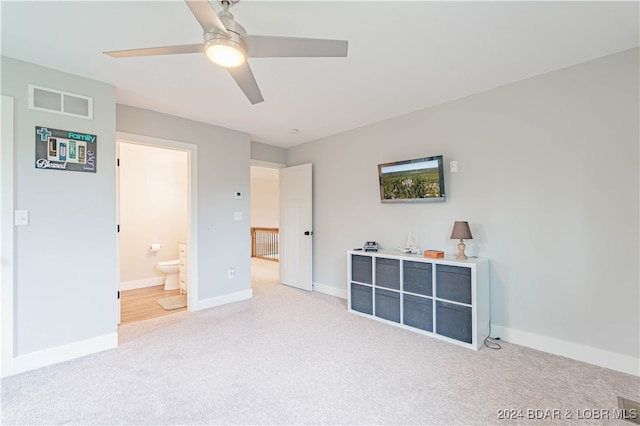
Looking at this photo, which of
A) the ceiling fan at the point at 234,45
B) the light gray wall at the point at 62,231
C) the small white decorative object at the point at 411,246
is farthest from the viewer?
the small white decorative object at the point at 411,246

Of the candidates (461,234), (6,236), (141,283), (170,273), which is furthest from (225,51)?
(141,283)

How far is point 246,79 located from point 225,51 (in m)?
0.37

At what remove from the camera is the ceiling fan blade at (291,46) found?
5.00ft

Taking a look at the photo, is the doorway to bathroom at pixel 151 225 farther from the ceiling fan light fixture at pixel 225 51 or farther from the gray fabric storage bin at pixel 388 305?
the ceiling fan light fixture at pixel 225 51

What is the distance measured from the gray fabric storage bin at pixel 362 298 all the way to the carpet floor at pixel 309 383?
48cm

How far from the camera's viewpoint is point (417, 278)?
3.18 metres

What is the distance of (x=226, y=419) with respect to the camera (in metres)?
1.82

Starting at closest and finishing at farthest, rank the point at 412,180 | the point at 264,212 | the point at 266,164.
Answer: the point at 412,180 → the point at 266,164 → the point at 264,212

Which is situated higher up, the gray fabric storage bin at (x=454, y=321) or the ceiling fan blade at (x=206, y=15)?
the ceiling fan blade at (x=206, y=15)

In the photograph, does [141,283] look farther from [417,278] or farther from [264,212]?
[264,212]

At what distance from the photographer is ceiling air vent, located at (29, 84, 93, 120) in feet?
8.18

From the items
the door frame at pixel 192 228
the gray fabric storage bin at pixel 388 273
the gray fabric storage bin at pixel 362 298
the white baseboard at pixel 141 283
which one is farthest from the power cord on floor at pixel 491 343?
the white baseboard at pixel 141 283

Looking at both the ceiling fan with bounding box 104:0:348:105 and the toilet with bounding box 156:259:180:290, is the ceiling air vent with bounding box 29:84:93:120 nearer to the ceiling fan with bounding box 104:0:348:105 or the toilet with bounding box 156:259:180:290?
the ceiling fan with bounding box 104:0:348:105

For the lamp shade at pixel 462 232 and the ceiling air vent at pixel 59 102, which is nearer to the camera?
the ceiling air vent at pixel 59 102
